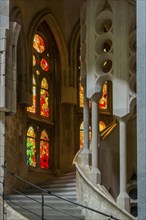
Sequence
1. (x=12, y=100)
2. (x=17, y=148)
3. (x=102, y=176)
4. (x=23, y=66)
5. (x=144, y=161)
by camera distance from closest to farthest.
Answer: (x=144, y=161) < (x=12, y=100) < (x=102, y=176) < (x=17, y=148) < (x=23, y=66)

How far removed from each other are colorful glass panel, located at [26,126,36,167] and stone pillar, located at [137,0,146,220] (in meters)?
10.4

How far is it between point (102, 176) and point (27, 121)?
11.0ft

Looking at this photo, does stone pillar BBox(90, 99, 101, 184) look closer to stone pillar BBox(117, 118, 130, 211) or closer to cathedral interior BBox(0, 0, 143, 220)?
cathedral interior BBox(0, 0, 143, 220)

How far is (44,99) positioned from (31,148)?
1.51m

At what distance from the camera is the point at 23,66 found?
16719 millimetres

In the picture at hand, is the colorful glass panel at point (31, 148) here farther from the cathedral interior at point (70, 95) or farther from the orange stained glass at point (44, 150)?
the orange stained glass at point (44, 150)

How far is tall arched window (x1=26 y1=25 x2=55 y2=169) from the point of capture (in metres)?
17.6

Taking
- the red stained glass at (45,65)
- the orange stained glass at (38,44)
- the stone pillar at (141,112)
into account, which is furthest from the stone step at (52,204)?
the stone pillar at (141,112)

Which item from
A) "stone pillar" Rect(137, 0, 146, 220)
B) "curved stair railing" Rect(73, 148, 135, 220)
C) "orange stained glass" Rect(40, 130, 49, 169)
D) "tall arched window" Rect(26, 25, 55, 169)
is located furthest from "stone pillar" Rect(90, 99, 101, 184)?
"stone pillar" Rect(137, 0, 146, 220)

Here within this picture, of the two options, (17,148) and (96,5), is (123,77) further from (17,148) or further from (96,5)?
(17,148)

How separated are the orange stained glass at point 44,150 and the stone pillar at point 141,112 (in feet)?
36.2

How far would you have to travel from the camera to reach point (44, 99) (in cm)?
1833

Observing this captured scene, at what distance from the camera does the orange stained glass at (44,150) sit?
1792 centimetres

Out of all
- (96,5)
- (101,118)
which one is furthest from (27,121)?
(96,5)
